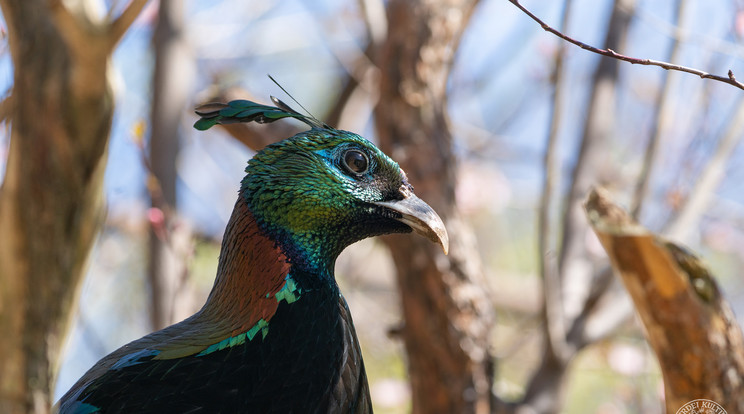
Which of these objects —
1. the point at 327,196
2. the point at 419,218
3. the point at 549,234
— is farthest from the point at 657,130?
the point at 327,196

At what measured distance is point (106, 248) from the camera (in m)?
8.64

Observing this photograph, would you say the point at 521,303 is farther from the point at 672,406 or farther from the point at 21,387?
the point at 21,387

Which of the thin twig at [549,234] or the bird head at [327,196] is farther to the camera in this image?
the thin twig at [549,234]

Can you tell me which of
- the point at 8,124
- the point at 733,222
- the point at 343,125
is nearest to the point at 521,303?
the point at 733,222

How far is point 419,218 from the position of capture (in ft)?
7.55

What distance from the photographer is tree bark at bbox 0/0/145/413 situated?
2.86 metres

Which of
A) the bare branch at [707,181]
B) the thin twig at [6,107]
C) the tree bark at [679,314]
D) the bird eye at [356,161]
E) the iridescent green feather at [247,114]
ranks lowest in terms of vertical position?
the tree bark at [679,314]

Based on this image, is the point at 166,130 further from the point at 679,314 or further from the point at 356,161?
the point at 679,314

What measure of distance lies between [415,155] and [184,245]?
1.41 meters

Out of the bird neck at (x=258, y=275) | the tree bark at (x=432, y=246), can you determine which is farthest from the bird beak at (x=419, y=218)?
the tree bark at (x=432, y=246)

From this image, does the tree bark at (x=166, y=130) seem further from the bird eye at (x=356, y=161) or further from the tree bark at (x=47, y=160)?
the bird eye at (x=356, y=161)

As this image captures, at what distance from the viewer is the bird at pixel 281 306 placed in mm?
2156

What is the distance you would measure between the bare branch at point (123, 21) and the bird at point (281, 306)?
71cm

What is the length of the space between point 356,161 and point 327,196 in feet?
0.50
